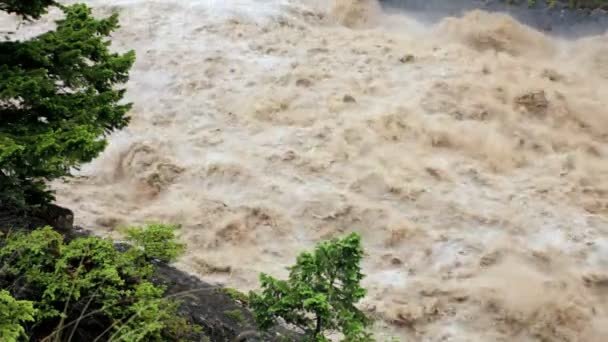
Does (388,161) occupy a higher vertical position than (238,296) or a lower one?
lower

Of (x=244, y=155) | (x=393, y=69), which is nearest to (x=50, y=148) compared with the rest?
(x=244, y=155)

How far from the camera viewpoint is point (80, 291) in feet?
12.6

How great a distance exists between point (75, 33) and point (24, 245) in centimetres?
168

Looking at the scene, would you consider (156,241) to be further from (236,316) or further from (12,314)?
(12,314)

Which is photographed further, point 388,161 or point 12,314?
point 388,161

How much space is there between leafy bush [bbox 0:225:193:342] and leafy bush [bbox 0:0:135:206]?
47 centimetres

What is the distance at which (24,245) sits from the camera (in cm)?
384

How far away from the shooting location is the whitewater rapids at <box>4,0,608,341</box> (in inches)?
313

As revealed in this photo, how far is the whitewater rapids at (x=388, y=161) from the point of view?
7.95 meters

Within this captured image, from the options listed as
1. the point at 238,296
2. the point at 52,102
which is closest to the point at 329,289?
the point at 238,296

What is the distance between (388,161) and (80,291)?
263 inches

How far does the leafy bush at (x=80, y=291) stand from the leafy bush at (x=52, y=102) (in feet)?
1.53

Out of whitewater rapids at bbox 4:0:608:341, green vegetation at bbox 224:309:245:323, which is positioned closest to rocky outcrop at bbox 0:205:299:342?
green vegetation at bbox 224:309:245:323

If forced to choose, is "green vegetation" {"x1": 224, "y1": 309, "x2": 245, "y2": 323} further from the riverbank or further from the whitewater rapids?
the riverbank
